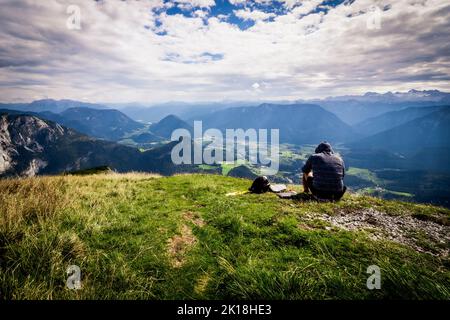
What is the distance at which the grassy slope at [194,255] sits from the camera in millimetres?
4809

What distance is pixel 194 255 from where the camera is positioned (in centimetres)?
670

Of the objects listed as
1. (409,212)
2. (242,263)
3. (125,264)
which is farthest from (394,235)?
(125,264)

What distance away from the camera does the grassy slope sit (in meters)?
4.81

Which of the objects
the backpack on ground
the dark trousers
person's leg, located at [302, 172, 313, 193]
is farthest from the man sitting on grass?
the backpack on ground

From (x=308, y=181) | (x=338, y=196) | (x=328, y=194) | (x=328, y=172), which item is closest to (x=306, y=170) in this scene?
(x=308, y=181)

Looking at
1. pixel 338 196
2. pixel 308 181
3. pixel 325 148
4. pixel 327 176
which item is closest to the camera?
pixel 327 176

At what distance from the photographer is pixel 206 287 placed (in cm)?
535

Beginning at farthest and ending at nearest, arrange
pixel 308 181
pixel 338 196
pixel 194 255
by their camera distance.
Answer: pixel 308 181 < pixel 338 196 < pixel 194 255

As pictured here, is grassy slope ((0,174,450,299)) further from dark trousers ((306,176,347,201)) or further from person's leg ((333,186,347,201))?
person's leg ((333,186,347,201))

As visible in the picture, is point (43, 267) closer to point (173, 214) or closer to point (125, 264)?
point (125, 264)

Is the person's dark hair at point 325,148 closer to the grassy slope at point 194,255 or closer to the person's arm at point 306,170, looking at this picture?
the person's arm at point 306,170

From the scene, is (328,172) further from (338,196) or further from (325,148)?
(325,148)
